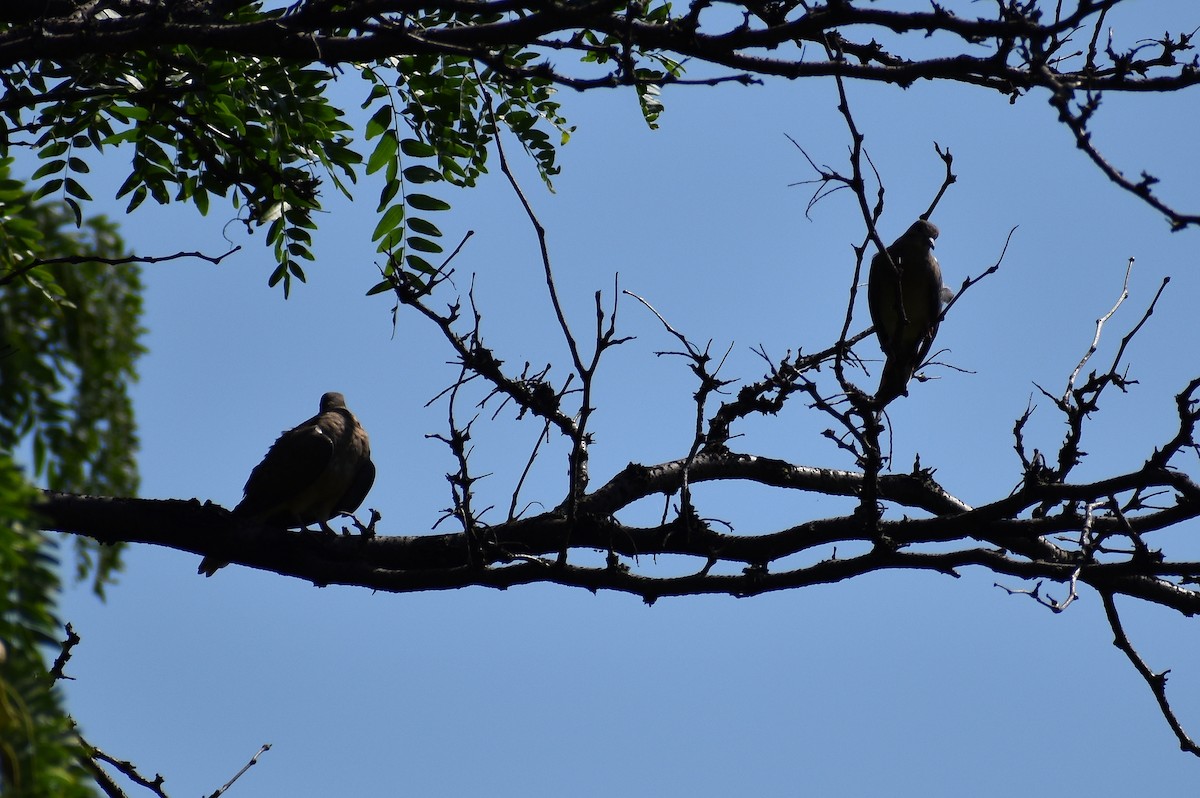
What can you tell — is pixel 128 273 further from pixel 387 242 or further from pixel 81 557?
pixel 387 242

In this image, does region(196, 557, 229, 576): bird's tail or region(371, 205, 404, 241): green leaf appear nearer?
region(371, 205, 404, 241): green leaf

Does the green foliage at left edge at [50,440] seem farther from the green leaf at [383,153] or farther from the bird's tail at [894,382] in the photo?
the bird's tail at [894,382]

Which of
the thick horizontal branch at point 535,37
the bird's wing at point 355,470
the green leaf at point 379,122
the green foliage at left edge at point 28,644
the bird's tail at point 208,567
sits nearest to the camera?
the green foliage at left edge at point 28,644

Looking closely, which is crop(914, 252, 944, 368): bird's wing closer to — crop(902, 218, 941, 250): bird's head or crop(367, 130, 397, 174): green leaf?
crop(902, 218, 941, 250): bird's head

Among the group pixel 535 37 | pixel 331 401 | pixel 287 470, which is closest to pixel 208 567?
pixel 287 470

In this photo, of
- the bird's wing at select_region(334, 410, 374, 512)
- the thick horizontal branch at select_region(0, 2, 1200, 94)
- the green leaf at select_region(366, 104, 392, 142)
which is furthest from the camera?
the bird's wing at select_region(334, 410, 374, 512)

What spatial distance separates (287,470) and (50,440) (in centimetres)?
391

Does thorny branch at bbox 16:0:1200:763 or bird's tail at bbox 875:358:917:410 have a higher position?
bird's tail at bbox 875:358:917:410

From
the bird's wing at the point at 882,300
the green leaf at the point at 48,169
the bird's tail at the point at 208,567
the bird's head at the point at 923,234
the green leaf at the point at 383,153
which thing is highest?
the bird's head at the point at 923,234

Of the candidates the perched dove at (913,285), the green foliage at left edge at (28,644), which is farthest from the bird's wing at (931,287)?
the green foliage at left edge at (28,644)

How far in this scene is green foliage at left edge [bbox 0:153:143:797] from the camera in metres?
1.28

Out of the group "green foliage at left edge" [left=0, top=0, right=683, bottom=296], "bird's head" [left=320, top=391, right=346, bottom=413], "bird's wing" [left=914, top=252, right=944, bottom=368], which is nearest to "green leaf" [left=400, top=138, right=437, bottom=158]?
"green foliage at left edge" [left=0, top=0, right=683, bottom=296]

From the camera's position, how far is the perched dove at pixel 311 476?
18.3 feet

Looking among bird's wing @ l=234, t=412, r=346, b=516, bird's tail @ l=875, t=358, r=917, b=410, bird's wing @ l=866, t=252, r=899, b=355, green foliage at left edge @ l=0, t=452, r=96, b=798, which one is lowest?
green foliage at left edge @ l=0, t=452, r=96, b=798
